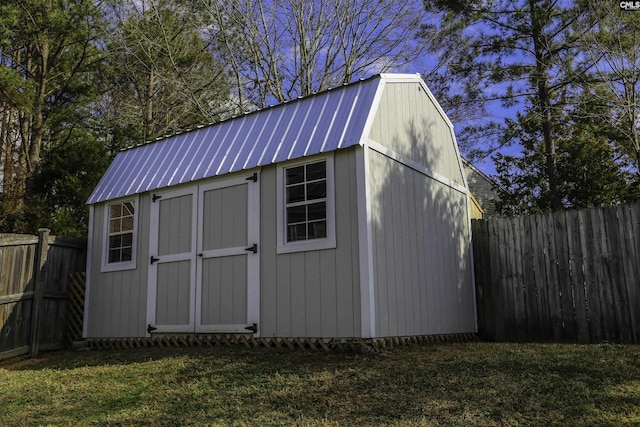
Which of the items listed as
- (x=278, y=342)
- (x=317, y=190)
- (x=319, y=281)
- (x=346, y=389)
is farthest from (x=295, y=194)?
(x=346, y=389)

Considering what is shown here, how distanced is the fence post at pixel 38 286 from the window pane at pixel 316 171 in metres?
4.73

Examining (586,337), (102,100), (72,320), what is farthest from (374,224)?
(102,100)

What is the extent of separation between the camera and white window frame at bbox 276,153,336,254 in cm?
650

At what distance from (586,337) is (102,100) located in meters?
14.3

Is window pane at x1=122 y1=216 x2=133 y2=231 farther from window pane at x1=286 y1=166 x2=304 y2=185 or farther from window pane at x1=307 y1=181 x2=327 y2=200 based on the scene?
window pane at x1=307 y1=181 x2=327 y2=200

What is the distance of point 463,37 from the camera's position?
15.2m

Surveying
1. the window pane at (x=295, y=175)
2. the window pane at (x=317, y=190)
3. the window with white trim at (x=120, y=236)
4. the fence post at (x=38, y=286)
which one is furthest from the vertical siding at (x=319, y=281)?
the fence post at (x=38, y=286)

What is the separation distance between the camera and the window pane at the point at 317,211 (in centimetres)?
663

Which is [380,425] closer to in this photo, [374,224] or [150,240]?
[374,224]

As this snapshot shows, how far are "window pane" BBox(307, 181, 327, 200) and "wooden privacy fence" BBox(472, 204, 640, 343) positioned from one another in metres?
3.38

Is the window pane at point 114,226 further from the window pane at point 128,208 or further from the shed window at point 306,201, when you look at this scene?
the shed window at point 306,201

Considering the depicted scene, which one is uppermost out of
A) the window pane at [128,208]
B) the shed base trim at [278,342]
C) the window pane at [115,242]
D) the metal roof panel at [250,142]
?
the metal roof panel at [250,142]

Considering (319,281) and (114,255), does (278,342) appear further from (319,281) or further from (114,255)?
(114,255)

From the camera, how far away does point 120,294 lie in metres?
8.70
